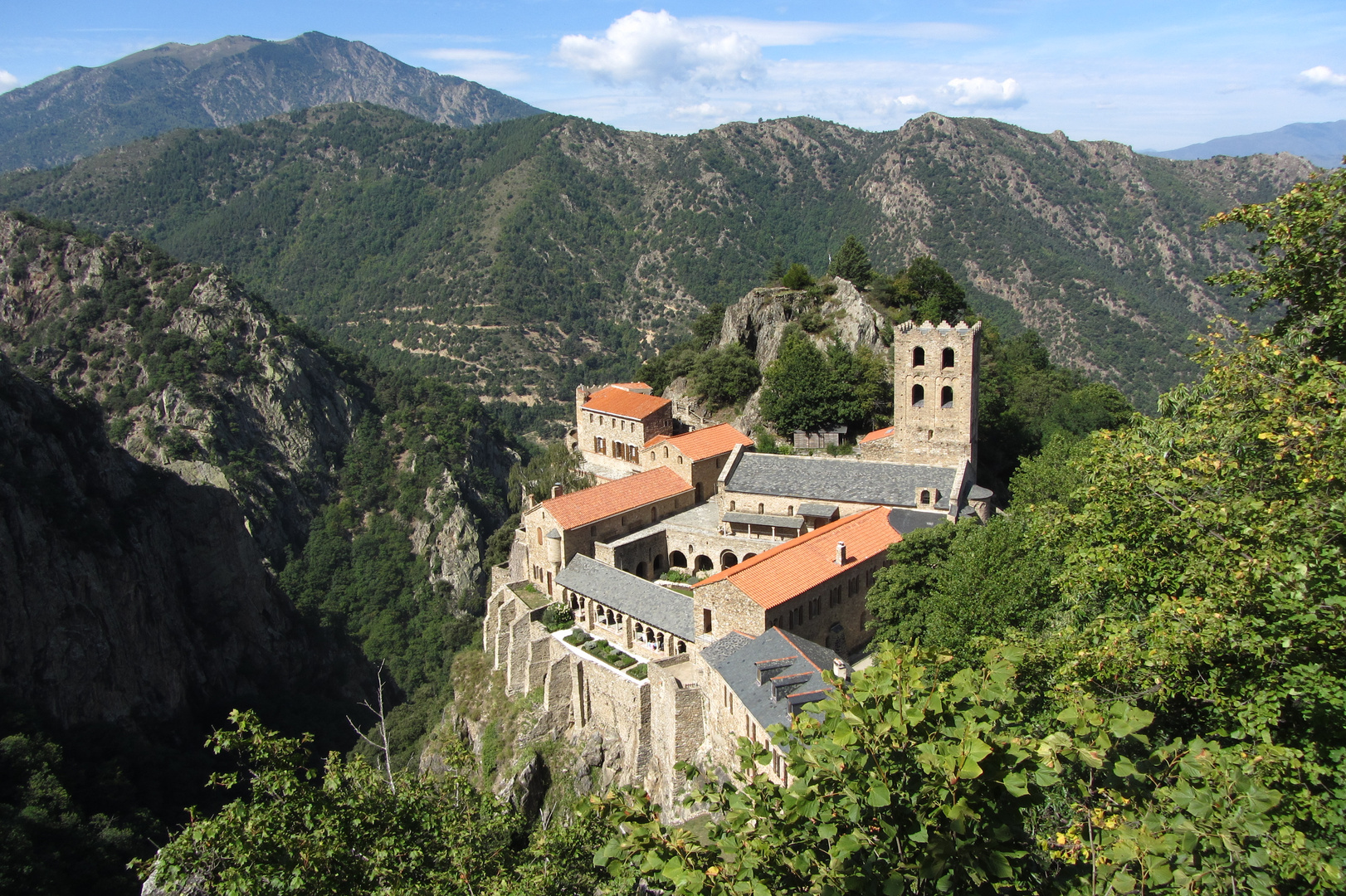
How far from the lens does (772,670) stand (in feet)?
91.0

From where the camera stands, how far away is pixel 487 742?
3925 cm

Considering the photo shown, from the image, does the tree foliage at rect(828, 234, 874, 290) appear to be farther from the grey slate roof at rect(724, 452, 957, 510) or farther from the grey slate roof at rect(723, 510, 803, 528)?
the grey slate roof at rect(723, 510, 803, 528)

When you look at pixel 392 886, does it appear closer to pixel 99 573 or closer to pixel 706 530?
pixel 706 530

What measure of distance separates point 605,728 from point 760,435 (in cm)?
2619

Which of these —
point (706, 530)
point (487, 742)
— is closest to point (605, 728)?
point (487, 742)

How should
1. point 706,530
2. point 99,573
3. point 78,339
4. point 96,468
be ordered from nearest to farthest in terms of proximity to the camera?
point 706,530 → point 99,573 → point 96,468 → point 78,339

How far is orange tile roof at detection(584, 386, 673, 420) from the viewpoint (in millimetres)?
57047

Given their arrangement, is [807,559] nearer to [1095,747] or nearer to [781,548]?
[781,548]

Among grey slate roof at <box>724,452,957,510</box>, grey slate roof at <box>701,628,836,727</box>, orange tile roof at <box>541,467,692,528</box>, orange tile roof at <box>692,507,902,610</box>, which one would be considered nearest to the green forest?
grey slate roof at <box>701,628,836,727</box>

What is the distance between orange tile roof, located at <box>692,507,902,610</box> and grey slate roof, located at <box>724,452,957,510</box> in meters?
2.37

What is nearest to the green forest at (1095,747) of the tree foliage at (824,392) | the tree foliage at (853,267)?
the tree foliage at (824,392)

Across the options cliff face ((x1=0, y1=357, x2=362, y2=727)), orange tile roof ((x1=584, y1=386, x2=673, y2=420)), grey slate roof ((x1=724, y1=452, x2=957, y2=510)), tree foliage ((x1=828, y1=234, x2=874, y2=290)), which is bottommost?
cliff face ((x1=0, y1=357, x2=362, y2=727))

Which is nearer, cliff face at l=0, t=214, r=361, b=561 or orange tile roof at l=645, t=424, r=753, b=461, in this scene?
orange tile roof at l=645, t=424, r=753, b=461

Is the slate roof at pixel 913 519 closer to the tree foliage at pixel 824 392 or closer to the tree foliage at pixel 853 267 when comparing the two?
the tree foliage at pixel 824 392
